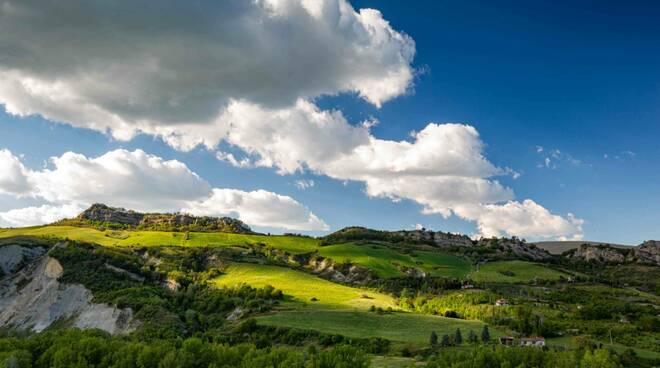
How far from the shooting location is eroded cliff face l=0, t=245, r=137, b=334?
147 metres

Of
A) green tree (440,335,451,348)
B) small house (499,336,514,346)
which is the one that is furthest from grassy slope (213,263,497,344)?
small house (499,336,514,346)

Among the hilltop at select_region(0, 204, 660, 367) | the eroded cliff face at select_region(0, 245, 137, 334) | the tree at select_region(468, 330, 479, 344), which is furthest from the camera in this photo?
the eroded cliff face at select_region(0, 245, 137, 334)

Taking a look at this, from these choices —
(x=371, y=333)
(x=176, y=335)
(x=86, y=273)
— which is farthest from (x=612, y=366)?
(x=86, y=273)

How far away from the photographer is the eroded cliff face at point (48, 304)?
147113mm

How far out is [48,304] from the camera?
544ft

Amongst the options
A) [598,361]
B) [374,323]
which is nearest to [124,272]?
[374,323]

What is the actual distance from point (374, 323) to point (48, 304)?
116 meters

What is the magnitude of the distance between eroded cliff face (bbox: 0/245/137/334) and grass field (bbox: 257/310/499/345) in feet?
156

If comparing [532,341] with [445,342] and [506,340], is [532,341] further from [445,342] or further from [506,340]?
[445,342]

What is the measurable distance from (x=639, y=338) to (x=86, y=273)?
186 meters

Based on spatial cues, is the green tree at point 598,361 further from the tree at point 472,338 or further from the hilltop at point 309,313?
the tree at point 472,338

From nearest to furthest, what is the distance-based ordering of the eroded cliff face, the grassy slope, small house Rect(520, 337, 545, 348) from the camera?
1. small house Rect(520, 337, 545, 348)
2. the grassy slope
3. the eroded cliff face

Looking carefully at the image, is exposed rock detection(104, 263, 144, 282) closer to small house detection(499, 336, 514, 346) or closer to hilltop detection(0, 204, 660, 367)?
hilltop detection(0, 204, 660, 367)

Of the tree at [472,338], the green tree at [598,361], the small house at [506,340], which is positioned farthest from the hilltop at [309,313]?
the green tree at [598,361]
